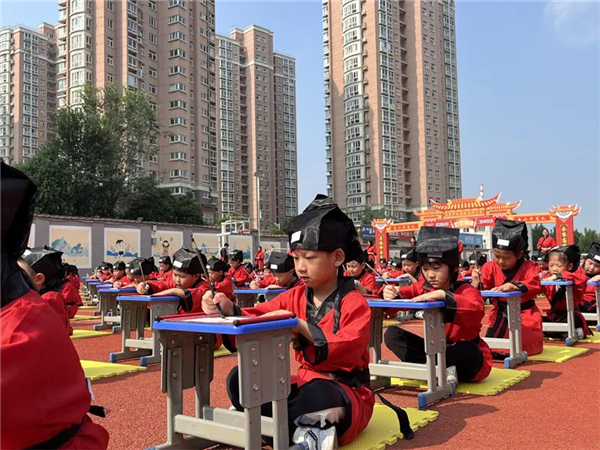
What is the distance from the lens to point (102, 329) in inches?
421

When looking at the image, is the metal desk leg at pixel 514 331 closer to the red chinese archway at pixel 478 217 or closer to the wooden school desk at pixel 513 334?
the wooden school desk at pixel 513 334

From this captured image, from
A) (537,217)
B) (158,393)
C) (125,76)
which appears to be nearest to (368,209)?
(125,76)

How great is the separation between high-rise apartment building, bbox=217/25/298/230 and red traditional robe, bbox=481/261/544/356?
67.7 metres

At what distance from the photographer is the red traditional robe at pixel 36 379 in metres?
1.56

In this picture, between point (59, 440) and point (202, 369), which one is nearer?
point (59, 440)

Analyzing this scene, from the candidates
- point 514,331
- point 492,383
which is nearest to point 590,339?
point 514,331

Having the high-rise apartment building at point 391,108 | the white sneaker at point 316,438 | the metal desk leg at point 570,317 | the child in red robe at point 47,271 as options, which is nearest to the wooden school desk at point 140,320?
the child in red robe at point 47,271

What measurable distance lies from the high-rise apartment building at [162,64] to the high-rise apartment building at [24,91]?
13.4 metres

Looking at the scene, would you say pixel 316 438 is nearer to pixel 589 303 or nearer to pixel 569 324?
pixel 569 324

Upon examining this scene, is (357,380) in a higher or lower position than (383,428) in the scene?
higher

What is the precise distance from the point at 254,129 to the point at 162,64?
86.6ft

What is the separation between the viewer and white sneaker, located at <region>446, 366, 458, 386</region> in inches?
176

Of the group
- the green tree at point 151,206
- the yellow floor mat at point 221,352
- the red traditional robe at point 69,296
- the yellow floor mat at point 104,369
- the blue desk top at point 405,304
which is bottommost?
Result: the yellow floor mat at point 221,352

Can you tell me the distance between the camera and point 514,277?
6246 millimetres
